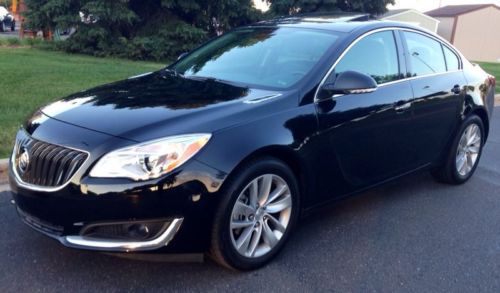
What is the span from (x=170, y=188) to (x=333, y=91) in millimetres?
1438

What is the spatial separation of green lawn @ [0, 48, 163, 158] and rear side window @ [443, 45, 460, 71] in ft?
14.1

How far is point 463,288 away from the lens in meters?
3.23

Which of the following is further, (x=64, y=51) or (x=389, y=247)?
(x=64, y=51)

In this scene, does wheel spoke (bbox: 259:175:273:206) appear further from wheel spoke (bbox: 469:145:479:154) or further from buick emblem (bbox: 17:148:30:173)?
wheel spoke (bbox: 469:145:479:154)

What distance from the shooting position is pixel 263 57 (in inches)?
159

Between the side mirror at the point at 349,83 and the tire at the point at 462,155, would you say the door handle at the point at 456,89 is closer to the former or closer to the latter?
the tire at the point at 462,155

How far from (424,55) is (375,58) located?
0.80 meters

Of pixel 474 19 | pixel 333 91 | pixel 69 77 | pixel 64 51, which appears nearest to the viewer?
pixel 333 91

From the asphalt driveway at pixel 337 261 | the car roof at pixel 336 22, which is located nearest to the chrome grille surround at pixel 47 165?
the asphalt driveway at pixel 337 261

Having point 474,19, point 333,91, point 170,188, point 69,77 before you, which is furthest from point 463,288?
point 474,19

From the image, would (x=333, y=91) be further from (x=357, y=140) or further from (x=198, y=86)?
(x=198, y=86)

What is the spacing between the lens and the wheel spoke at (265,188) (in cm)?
320

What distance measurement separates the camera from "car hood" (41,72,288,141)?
2.94 m

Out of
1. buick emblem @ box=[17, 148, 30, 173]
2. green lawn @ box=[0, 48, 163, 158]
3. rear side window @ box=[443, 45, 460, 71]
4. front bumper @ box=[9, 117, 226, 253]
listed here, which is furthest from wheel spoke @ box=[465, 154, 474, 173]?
green lawn @ box=[0, 48, 163, 158]
